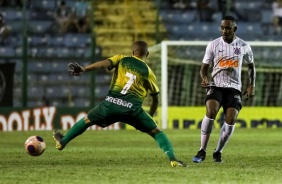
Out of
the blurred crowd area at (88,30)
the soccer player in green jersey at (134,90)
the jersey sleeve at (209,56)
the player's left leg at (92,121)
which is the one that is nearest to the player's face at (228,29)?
the jersey sleeve at (209,56)

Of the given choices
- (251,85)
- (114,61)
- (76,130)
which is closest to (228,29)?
(251,85)

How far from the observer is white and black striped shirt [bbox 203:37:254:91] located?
12.6m

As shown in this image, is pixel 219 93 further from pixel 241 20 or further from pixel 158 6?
pixel 241 20

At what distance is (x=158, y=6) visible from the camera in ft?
87.7

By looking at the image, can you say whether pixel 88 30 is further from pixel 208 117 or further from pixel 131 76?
pixel 131 76

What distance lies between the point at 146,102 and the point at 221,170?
15.8m

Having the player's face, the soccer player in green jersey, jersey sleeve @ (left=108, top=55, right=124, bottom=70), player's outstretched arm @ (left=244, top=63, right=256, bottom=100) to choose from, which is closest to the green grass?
the soccer player in green jersey

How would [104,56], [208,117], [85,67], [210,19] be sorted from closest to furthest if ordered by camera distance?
[85,67]
[208,117]
[104,56]
[210,19]

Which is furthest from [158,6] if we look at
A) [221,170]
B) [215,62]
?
[221,170]

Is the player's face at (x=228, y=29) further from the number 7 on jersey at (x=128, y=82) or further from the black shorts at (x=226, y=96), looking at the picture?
the number 7 on jersey at (x=128, y=82)

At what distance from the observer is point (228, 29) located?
12367mm

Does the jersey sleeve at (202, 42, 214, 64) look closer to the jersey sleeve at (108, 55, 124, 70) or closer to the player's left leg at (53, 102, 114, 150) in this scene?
the jersey sleeve at (108, 55, 124, 70)

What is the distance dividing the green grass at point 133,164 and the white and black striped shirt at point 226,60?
112cm

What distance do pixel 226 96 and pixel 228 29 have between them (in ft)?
3.06
